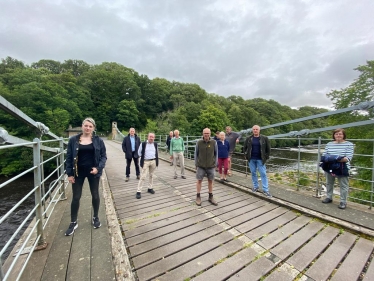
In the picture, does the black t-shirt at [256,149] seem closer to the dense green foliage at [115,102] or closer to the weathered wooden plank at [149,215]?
the weathered wooden plank at [149,215]

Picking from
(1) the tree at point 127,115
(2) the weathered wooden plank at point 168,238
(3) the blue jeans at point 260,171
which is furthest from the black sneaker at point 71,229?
(1) the tree at point 127,115

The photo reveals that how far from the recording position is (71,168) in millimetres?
2492

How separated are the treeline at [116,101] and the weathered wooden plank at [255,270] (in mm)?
21461

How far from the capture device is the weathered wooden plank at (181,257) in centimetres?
190

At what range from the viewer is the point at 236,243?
2383 millimetres

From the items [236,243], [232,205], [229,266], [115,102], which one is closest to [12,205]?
[232,205]

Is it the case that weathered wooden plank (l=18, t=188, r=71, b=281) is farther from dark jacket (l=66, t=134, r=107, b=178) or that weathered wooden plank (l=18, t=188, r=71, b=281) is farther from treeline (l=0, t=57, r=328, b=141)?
treeline (l=0, t=57, r=328, b=141)

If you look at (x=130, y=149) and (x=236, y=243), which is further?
(x=130, y=149)

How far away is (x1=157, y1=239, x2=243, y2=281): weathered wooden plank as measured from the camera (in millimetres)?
1860

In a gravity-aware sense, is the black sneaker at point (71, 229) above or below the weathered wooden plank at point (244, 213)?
above

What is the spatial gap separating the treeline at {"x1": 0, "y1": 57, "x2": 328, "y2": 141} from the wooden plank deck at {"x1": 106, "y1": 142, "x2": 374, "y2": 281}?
20169 mm

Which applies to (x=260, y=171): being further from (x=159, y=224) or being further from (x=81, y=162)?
(x=81, y=162)

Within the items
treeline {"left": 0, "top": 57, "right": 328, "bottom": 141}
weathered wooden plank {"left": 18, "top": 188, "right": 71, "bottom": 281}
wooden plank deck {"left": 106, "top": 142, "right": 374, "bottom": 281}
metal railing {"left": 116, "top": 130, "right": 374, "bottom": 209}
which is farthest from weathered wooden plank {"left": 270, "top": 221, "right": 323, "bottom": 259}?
treeline {"left": 0, "top": 57, "right": 328, "bottom": 141}

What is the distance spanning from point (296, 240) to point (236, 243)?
811 millimetres
